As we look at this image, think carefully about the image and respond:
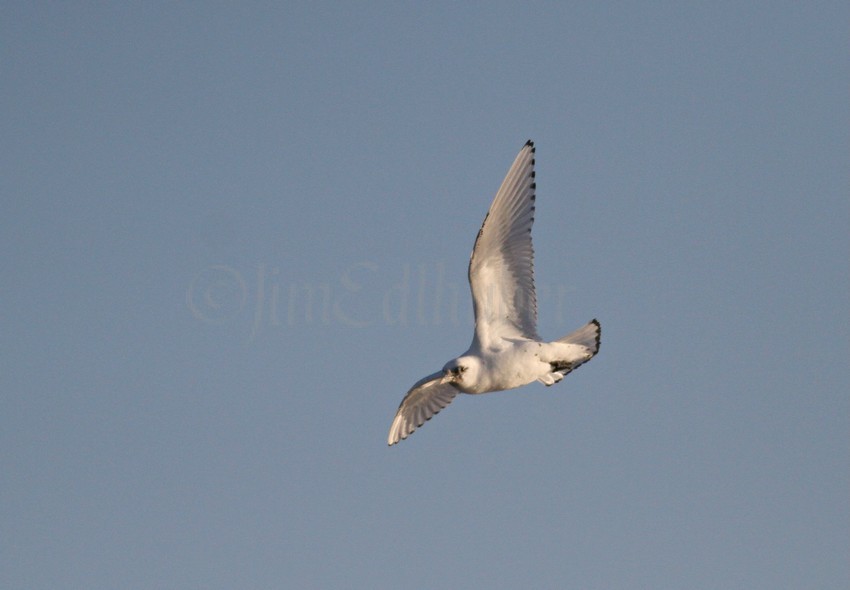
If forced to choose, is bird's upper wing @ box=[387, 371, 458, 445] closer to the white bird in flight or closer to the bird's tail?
the white bird in flight

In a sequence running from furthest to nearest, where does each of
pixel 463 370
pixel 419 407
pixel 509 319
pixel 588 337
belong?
pixel 419 407 < pixel 509 319 < pixel 588 337 < pixel 463 370

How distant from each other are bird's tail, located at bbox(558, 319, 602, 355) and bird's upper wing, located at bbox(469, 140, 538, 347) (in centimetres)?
44

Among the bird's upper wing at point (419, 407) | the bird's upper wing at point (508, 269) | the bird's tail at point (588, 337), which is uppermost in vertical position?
the bird's upper wing at point (508, 269)

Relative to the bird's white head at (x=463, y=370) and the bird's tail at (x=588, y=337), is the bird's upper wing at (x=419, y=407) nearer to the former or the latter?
the bird's white head at (x=463, y=370)

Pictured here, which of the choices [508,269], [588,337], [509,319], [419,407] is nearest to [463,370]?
[509,319]

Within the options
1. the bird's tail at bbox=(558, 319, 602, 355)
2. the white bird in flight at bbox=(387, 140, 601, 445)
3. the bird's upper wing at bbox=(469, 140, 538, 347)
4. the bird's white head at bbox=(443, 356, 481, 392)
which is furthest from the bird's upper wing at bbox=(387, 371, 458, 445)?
the bird's tail at bbox=(558, 319, 602, 355)

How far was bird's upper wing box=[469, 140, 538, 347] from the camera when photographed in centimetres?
1367

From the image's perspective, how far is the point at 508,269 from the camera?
13.8 meters

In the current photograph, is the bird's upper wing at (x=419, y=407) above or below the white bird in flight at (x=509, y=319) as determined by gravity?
below

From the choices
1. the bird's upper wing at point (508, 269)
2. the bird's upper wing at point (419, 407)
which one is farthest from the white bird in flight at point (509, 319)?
the bird's upper wing at point (419, 407)

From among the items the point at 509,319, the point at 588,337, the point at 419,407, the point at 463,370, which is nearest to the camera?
the point at 463,370

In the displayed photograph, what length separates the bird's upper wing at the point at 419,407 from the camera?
1416cm

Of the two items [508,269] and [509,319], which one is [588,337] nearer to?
[509,319]

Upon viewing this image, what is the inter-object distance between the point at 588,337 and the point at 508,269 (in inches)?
49.1
